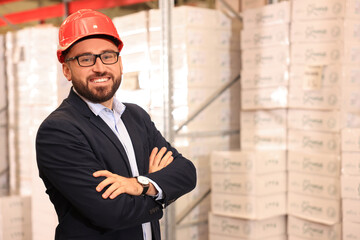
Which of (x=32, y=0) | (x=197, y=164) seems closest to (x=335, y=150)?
(x=197, y=164)

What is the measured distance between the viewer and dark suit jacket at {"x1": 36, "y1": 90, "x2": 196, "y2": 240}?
210cm

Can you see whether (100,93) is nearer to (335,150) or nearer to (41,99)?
(335,150)

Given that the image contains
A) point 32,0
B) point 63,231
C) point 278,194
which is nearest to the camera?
point 63,231

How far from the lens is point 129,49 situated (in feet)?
15.9

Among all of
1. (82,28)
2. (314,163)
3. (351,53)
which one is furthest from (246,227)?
(82,28)

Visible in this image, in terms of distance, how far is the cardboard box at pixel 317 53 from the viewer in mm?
4355

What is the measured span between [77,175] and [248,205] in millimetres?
2709

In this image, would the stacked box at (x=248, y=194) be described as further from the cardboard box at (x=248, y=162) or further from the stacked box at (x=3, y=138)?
the stacked box at (x=3, y=138)

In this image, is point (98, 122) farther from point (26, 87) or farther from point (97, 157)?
point (26, 87)

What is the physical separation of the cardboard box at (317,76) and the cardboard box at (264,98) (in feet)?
0.54

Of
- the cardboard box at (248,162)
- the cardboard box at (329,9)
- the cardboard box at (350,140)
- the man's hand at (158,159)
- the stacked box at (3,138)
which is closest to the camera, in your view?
the man's hand at (158,159)

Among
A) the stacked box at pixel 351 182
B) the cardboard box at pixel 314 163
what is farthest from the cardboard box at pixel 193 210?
the stacked box at pixel 351 182

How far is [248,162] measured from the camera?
450 centimetres

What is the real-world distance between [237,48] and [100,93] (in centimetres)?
323
